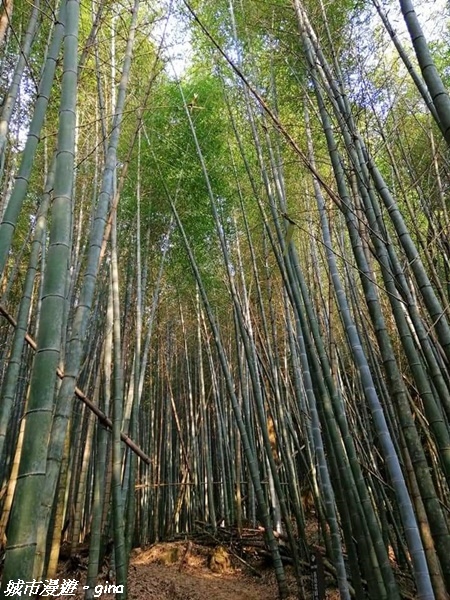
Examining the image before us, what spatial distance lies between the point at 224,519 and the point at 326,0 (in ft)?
19.5

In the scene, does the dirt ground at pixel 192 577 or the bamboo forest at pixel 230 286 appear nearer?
the bamboo forest at pixel 230 286

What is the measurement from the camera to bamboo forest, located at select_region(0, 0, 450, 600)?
1.53 meters

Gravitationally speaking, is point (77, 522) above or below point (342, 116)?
below

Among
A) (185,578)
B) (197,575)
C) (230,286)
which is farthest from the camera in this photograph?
(197,575)

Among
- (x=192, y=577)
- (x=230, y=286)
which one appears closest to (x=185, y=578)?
(x=192, y=577)

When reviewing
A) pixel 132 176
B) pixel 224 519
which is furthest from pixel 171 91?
pixel 224 519

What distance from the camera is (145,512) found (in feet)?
20.6

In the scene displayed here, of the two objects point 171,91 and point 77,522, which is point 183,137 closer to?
point 171,91

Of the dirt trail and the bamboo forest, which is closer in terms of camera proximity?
the bamboo forest

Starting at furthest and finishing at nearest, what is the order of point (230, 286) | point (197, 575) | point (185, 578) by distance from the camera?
point (197, 575) → point (185, 578) → point (230, 286)

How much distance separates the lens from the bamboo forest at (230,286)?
1533 mm

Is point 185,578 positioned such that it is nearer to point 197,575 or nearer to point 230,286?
point 197,575

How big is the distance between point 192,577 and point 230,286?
9.69ft

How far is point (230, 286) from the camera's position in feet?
11.9
